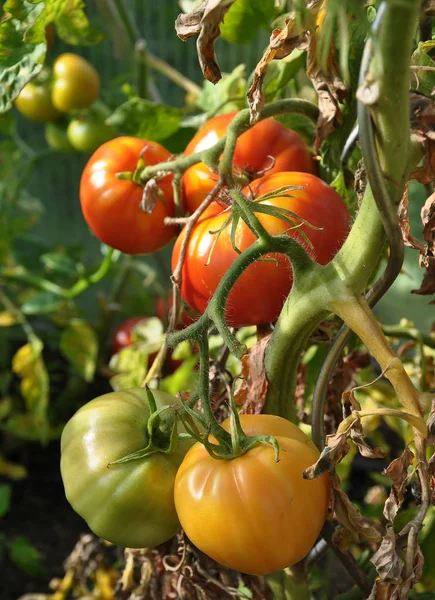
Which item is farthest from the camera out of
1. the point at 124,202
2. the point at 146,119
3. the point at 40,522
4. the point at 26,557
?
the point at 40,522

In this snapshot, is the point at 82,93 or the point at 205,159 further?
the point at 82,93

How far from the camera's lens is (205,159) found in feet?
1.80

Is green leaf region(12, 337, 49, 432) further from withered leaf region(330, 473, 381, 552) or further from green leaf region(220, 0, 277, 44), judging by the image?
withered leaf region(330, 473, 381, 552)

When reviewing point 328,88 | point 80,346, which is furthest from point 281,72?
point 80,346

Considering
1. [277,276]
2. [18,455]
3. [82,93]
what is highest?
[277,276]

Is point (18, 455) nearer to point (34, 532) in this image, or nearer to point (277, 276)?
point (34, 532)

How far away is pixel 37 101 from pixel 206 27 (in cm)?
94

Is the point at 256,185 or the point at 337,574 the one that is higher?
the point at 256,185

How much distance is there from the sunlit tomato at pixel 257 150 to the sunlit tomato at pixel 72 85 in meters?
0.70

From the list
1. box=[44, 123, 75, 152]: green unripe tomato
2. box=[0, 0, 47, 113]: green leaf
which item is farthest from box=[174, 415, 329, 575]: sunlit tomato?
box=[44, 123, 75, 152]: green unripe tomato

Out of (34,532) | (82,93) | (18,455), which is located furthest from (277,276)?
(18,455)

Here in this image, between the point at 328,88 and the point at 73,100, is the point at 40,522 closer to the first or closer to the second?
the point at 73,100

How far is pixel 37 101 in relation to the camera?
1279mm

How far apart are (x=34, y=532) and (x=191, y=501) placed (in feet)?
4.50
